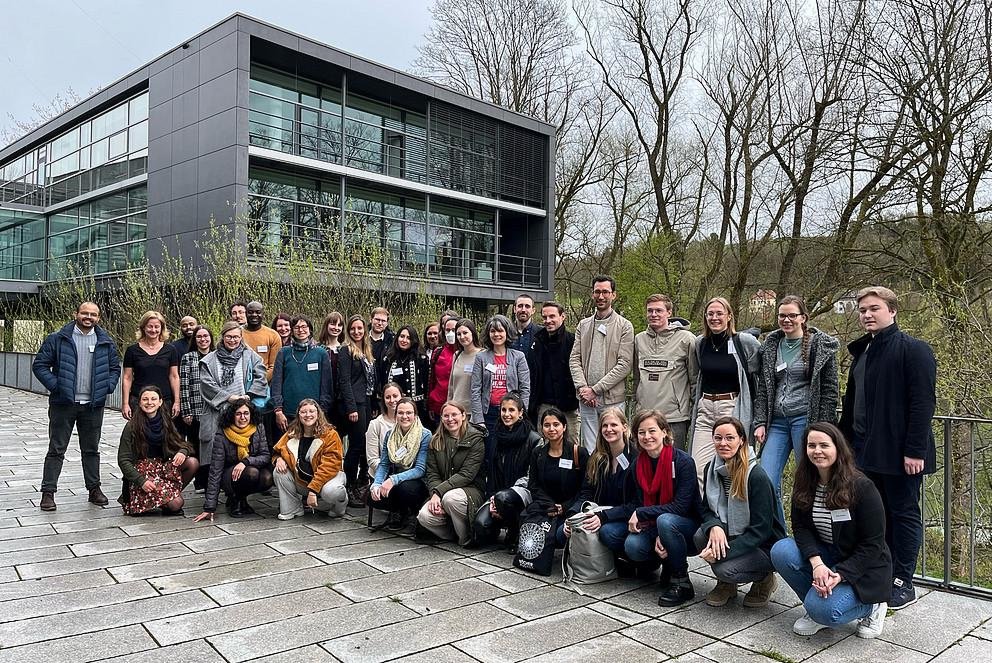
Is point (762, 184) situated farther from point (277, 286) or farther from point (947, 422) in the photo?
point (947, 422)

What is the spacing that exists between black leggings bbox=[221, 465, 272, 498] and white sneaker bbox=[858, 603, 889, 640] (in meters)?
5.16

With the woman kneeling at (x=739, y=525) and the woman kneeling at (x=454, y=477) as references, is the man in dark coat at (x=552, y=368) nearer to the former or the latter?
the woman kneeling at (x=454, y=477)

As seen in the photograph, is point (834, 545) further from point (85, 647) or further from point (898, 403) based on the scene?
point (85, 647)

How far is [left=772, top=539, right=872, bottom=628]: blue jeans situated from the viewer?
13.8 ft

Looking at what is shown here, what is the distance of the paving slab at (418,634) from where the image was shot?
406 cm

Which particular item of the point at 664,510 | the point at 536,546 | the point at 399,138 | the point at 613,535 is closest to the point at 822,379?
the point at 664,510

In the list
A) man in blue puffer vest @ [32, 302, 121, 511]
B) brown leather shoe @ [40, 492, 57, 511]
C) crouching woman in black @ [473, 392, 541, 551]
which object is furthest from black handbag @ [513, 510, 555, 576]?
brown leather shoe @ [40, 492, 57, 511]

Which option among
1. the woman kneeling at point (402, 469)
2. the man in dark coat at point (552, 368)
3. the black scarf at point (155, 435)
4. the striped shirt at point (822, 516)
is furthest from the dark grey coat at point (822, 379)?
the black scarf at point (155, 435)

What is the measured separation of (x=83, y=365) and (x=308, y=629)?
439 cm

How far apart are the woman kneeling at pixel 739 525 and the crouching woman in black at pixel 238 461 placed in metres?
4.26

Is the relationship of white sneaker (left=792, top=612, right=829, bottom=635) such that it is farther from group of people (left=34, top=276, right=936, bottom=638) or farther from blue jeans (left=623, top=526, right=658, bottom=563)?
blue jeans (left=623, top=526, right=658, bottom=563)

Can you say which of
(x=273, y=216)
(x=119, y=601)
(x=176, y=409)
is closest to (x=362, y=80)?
(x=273, y=216)

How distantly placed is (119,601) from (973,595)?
551 centimetres

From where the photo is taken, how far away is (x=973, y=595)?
16.4 ft
